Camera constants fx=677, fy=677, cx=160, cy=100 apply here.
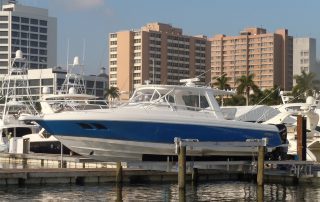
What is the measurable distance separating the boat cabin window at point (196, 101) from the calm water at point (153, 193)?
383 centimetres

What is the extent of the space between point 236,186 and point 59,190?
853cm

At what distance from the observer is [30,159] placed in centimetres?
4225

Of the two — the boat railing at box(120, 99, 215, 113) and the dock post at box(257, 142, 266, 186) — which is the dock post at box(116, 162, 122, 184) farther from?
the dock post at box(257, 142, 266, 186)

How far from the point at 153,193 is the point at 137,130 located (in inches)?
117

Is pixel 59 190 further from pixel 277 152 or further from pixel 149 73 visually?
pixel 149 73

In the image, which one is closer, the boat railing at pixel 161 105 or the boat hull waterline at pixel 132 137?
the boat hull waterline at pixel 132 137

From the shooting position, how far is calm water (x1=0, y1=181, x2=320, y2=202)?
89.0 ft

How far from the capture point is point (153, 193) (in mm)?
28859

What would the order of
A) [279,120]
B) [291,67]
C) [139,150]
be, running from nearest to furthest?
[139,150]
[279,120]
[291,67]

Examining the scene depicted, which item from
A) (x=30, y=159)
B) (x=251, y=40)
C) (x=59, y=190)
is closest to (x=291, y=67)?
(x=251, y=40)

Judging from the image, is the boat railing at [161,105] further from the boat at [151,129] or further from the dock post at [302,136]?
the dock post at [302,136]

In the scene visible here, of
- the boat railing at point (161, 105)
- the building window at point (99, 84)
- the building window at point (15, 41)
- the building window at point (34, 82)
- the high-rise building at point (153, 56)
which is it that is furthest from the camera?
the building window at point (15, 41)

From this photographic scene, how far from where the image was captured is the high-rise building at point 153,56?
17300cm

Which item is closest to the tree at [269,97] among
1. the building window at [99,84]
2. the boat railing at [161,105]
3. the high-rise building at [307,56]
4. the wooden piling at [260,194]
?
the high-rise building at [307,56]
